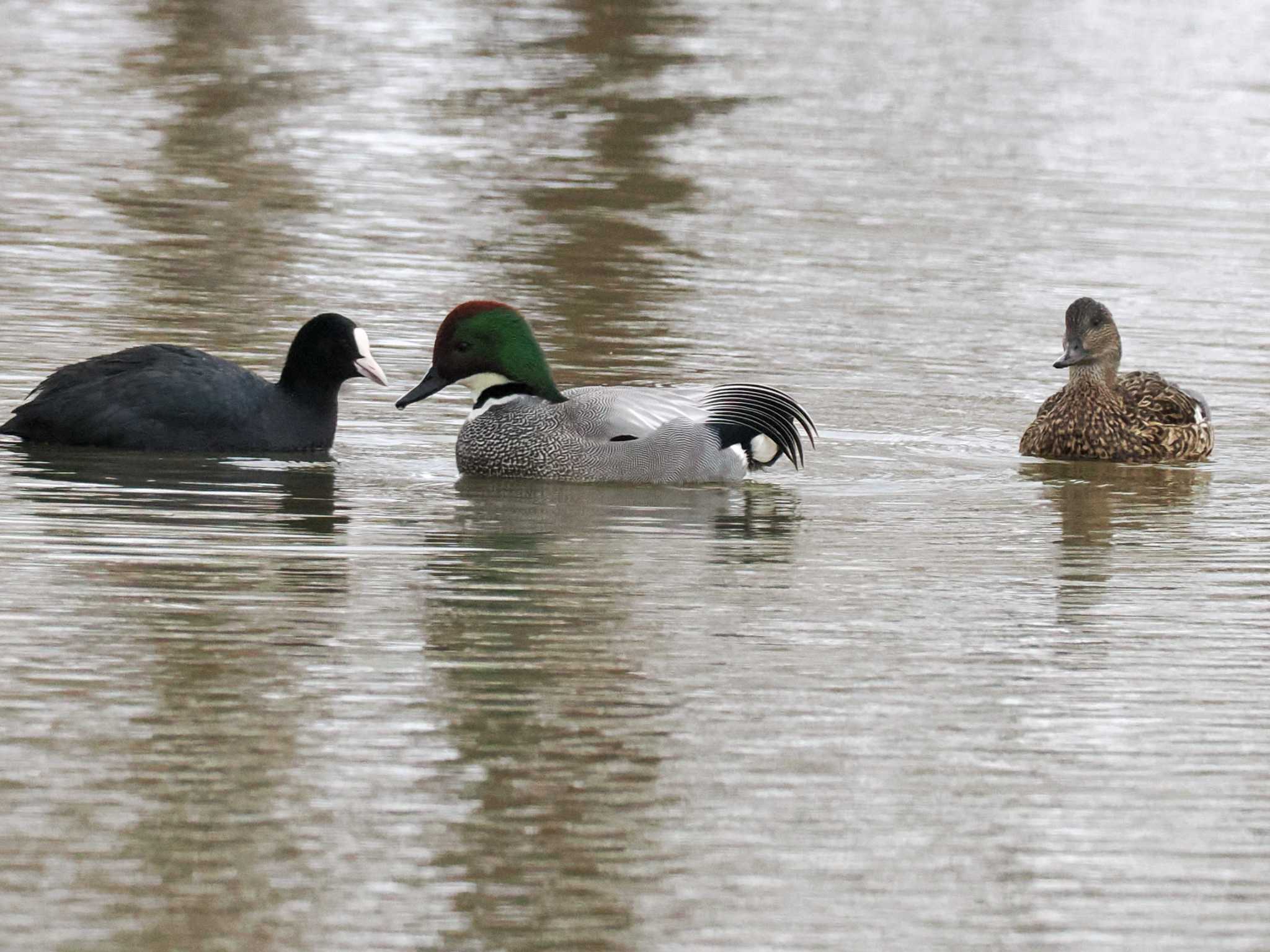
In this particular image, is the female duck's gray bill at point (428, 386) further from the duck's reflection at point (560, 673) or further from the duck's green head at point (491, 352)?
the duck's reflection at point (560, 673)

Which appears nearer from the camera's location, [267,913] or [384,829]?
[267,913]

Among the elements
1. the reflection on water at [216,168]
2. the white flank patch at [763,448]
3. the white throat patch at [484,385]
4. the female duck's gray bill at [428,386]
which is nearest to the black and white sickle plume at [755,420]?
the white flank patch at [763,448]

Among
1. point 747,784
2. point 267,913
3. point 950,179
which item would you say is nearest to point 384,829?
point 267,913

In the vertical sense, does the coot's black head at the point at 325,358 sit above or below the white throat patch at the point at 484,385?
above

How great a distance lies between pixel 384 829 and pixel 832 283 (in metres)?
11.3

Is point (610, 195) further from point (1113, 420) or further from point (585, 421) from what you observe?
point (585, 421)

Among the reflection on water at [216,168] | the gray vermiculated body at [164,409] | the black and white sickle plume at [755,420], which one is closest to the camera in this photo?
the gray vermiculated body at [164,409]

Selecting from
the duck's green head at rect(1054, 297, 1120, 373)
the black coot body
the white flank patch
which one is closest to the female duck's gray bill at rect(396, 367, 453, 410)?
the black coot body

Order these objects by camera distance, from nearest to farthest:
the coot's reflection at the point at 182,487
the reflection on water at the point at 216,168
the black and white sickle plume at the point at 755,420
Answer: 1. the coot's reflection at the point at 182,487
2. the black and white sickle plume at the point at 755,420
3. the reflection on water at the point at 216,168

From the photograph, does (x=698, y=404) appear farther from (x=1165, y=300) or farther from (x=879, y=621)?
(x=1165, y=300)

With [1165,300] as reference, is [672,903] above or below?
below

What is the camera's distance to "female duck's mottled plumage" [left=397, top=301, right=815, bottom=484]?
11.5 metres

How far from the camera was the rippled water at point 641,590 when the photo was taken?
20.0 feet

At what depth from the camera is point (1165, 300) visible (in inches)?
677
